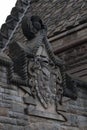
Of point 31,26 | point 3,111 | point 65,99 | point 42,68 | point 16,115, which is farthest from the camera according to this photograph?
point 65,99

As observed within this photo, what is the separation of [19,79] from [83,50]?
3.97 metres

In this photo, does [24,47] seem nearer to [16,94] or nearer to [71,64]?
[16,94]

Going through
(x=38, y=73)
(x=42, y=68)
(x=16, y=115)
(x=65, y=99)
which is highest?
(x=42, y=68)

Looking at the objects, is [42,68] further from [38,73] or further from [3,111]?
[3,111]

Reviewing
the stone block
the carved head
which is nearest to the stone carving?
the carved head

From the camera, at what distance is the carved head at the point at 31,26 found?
12258mm

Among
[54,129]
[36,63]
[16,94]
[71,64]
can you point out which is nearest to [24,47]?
[36,63]

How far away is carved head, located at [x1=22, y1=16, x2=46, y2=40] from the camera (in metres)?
12.3

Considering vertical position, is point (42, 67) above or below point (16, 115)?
above

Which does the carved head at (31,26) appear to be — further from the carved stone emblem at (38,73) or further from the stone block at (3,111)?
the stone block at (3,111)

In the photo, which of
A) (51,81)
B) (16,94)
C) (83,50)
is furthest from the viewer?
(83,50)

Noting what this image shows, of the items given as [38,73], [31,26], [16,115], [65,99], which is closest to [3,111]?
[16,115]

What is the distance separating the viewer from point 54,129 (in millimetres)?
12047

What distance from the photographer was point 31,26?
12320 mm
